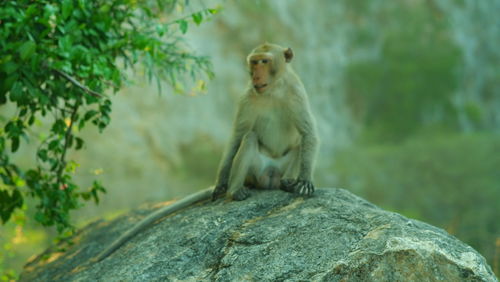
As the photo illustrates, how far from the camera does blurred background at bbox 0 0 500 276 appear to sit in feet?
68.6

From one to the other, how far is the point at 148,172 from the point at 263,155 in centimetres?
1615

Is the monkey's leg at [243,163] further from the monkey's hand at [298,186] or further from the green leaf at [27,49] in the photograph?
the green leaf at [27,49]

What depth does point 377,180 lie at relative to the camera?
24.7 m

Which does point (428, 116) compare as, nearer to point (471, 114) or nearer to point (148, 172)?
point (471, 114)

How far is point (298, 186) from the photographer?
5152mm

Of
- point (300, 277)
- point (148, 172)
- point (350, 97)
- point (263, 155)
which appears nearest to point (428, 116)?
point (350, 97)

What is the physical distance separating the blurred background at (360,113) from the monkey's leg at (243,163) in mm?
7459

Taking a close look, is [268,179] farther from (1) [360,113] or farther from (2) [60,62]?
(1) [360,113]

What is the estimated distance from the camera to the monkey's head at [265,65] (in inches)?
222

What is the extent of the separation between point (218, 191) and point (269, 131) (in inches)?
32.8

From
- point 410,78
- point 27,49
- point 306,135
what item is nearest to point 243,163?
point 306,135

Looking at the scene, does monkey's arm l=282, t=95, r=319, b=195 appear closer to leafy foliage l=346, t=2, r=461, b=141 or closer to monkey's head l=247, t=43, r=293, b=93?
monkey's head l=247, t=43, r=293, b=93

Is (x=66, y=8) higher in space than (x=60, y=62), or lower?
higher

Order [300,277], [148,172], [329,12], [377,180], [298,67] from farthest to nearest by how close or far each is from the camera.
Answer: [329,12] < [298,67] < [377,180] < [148,172] < [300,277]
